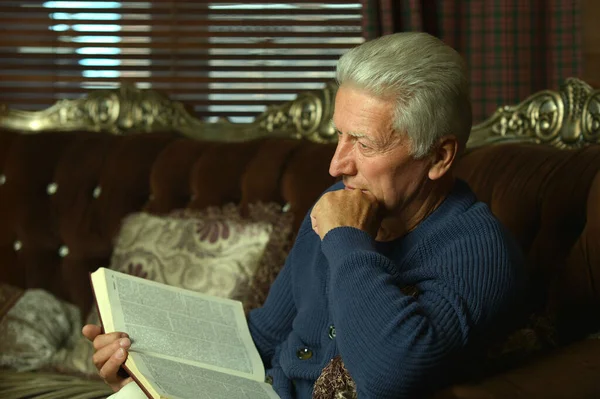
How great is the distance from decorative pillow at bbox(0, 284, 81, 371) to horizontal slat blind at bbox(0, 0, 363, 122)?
0.97 meters

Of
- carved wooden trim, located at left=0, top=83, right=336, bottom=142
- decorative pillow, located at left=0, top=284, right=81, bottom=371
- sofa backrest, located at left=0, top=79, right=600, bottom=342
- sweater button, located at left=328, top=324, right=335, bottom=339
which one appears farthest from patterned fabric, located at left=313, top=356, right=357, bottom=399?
carved wooden trim, located at left=0, top=83, right=336, bottom=142

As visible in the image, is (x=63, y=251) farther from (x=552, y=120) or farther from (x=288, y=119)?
(x=552, y=120)

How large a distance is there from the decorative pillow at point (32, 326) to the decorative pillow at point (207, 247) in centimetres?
19

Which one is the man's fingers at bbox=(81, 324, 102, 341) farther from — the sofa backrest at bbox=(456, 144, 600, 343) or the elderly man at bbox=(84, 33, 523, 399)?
the sofa backrest at bbox=(456, 144, 600, 343)

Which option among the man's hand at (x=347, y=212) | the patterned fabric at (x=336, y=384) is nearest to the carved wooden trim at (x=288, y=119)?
the man's hand at (x=347, y=212)

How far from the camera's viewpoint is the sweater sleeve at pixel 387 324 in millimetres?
1260

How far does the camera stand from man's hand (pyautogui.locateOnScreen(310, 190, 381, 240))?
143cm

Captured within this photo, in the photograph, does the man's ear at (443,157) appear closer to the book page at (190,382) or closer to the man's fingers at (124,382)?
the book page at (190,382)

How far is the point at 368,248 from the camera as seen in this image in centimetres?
138

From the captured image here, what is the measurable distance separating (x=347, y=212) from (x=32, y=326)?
3.84 ft

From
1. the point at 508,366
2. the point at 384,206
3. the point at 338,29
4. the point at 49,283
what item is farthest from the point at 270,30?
the point at 508,366

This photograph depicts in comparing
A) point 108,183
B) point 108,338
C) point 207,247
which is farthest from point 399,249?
point 108,183

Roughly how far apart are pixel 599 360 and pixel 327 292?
1.56 feet

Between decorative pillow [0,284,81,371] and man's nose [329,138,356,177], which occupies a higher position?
man's nose [329,138,356,177]
